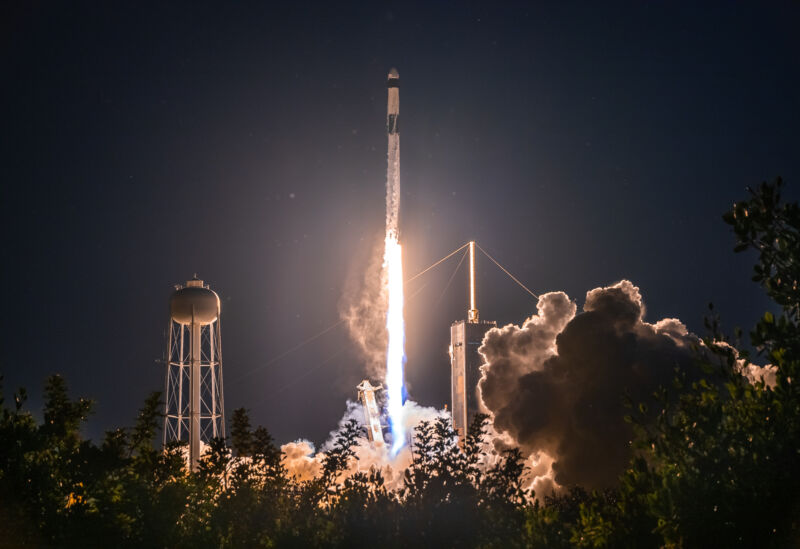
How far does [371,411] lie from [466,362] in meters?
26.2

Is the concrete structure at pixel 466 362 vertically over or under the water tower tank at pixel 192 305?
over

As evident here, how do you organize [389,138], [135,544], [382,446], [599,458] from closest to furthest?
[135,544] → [599,458] → [389,138] → [382,446]

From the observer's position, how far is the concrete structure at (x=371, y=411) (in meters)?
156

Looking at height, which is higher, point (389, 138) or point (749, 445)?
point (389, 138)

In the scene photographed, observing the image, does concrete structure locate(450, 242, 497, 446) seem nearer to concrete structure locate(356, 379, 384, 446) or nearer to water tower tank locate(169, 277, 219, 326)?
concrete structure locate(356, 379, 384, 446)

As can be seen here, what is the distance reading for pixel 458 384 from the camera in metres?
177

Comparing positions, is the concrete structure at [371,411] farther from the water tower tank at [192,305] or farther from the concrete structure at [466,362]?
the water tower tank at [192,305]

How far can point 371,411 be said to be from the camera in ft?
515

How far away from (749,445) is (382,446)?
13968 centimetres

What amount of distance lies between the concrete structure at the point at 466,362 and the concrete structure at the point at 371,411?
66.6ft

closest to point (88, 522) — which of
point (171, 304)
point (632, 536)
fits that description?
point (632, 536)

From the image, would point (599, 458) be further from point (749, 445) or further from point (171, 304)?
point (749, 445)

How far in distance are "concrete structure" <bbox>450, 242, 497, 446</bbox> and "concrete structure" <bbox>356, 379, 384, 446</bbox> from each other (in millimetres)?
20285

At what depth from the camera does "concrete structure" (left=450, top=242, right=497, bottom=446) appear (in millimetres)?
172375
